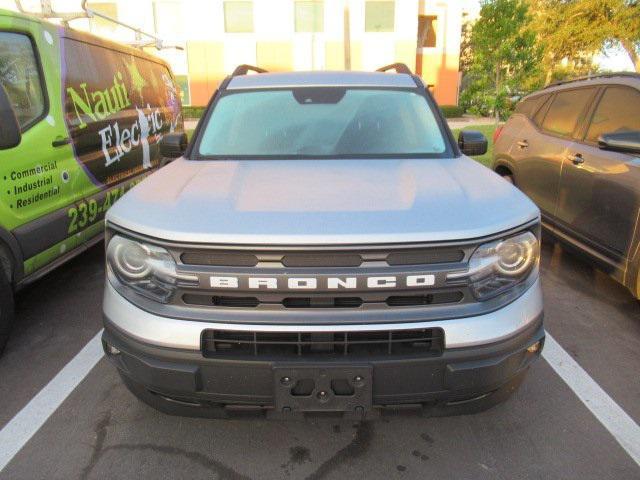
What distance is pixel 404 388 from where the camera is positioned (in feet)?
6.45

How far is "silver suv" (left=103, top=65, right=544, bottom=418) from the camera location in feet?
6.34

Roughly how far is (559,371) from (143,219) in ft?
8.47

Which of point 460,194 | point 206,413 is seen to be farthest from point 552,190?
point 206,413

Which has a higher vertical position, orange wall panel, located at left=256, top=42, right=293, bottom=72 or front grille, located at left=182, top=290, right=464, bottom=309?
orange wall panel, located at left=256, top=42, right=293, bottom=72

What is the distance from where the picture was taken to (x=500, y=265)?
82.2 inches

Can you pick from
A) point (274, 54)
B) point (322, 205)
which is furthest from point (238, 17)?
point (322, 205)

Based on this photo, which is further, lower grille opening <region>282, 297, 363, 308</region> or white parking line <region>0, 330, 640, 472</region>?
white parking line <region>0, 330, 640, 472</region>

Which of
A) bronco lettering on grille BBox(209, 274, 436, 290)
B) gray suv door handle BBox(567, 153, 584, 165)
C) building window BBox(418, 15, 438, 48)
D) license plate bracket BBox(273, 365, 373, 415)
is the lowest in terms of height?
license plate bracket BBox(273, 365, 373, 415)

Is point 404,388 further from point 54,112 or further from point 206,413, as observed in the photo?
point 54,112

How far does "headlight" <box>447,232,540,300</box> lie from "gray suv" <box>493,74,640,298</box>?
194cm

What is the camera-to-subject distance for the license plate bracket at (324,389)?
1.90 metres

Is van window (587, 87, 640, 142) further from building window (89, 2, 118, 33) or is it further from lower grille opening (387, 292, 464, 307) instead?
building window (89, 2, 118, 33)

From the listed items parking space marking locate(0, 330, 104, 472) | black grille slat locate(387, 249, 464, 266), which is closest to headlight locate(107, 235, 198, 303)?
black grille slat locate(387, 249, 464, 266)

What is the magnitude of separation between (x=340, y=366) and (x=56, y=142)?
3.02m
